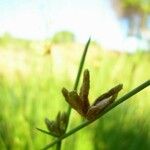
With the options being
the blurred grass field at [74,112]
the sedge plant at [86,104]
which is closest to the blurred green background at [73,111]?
the blurred grass field at [74,112]

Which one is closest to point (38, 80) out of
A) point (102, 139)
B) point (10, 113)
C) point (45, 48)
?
point (10, 113)

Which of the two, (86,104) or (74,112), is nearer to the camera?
(86,104)

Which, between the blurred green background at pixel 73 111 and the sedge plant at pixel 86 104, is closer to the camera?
the sedge plant at pixel 86 104

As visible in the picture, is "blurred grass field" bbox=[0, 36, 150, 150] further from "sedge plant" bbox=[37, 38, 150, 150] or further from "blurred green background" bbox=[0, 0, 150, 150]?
"sedge plant" bbox=[37, 38, 150, 150]

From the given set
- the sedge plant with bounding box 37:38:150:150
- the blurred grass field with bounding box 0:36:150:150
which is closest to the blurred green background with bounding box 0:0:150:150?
the blurred grass field with bounding box 0:36:150:150

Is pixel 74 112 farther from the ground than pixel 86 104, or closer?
closer

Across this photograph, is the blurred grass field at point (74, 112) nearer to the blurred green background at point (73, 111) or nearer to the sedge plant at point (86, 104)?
the blurred green background at point (73, 111)

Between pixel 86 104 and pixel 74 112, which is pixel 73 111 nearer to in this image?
pixel 74 112

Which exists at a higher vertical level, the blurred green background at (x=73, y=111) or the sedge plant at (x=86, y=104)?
the sedge plant at (x=86, y=104)

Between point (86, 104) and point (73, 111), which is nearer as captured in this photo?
point (86, 104)

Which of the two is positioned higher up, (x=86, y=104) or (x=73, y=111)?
(x=86, y=104)

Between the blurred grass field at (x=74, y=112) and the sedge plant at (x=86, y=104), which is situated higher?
the sedge plant at (x=86, y=104)

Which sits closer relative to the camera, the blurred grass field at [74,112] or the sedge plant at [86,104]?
the sedge plant at [86,104]

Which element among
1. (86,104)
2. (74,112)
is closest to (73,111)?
(74,112)
